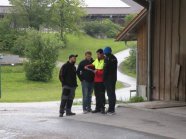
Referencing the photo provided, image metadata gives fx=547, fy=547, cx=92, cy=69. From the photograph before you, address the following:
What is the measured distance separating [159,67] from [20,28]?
56.4 meters

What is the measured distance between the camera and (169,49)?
57.4ft

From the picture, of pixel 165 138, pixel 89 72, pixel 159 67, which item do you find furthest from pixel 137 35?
pixel 165 138

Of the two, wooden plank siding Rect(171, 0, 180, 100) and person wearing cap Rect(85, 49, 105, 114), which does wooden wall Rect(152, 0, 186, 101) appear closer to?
wooden plank siding Rect(171, 0, 180, 100)

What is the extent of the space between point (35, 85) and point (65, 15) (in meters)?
26.1

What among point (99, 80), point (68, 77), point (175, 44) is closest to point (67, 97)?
point (68, 77)

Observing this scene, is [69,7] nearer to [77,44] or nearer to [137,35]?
[77,44]

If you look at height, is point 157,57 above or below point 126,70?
above

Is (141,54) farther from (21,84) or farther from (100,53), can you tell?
(21,84)

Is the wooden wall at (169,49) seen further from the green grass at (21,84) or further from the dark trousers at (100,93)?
the green grass at (21,84)

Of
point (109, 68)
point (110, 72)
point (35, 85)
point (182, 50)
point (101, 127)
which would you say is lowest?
point (35, 85)

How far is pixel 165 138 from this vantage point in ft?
34.6

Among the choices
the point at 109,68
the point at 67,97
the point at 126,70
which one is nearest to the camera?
the point at 109,68

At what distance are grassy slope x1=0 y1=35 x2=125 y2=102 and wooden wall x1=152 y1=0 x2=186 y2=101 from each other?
1574 centimetres

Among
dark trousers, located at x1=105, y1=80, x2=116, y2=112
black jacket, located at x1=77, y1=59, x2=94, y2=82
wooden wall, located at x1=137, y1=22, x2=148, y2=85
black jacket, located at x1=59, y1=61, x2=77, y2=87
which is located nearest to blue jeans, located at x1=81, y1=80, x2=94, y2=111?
black jacket, located at x1=77, y1=59, x2=94, y2=82
